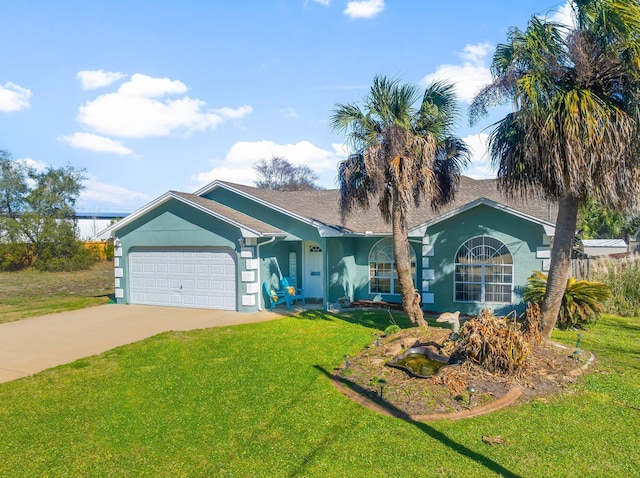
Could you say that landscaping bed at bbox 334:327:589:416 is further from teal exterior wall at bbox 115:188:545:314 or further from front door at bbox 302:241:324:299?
front door at bbox 302:241:324:299

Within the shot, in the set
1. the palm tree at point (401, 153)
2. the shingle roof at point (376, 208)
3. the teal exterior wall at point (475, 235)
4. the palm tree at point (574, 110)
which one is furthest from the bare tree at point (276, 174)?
the palm tree at point (574, 110)

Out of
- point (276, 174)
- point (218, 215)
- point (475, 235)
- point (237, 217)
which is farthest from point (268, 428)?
point (276, 174)

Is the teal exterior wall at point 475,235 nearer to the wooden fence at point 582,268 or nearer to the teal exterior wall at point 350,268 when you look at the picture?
the teal exterior wall at point 350,268

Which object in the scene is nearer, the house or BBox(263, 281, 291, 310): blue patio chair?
the house

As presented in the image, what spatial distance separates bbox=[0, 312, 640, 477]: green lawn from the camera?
505 cm

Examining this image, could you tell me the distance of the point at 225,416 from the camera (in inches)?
254

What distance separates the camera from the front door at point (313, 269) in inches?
675

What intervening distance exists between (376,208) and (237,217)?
6.26 m

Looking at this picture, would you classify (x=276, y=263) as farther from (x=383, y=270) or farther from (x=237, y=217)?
(x=383, y=270)

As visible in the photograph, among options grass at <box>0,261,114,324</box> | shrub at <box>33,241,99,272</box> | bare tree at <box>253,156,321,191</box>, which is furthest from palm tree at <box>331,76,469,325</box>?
bare tree at <box>253,156,321,191</box>

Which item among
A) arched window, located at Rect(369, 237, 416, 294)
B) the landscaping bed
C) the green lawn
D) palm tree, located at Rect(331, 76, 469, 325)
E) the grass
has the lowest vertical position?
the green lawn

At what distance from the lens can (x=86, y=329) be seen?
12445 mm

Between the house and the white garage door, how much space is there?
1.5 inches

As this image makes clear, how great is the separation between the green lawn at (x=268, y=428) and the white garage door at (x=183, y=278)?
593 cm
